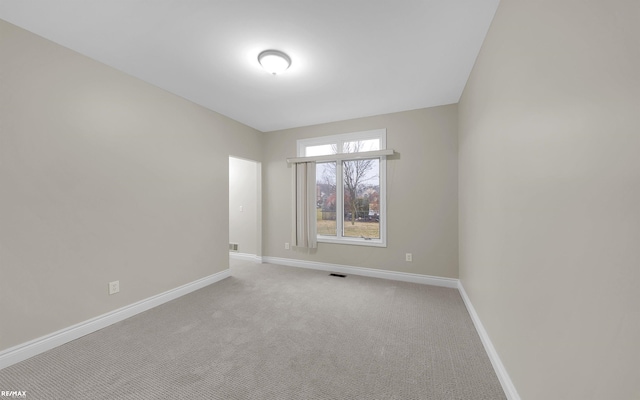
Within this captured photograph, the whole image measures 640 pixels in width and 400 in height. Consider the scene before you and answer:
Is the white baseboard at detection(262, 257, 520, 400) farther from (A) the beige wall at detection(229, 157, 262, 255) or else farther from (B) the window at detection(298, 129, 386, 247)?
(A) the beige wall at detection(229, 157, 262, 255)

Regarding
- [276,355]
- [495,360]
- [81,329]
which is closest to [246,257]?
[81,329]

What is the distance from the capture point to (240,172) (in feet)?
17.0

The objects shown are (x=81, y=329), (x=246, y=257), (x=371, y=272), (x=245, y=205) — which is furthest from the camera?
(x=245, y=205)

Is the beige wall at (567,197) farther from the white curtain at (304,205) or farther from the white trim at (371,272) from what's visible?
the white curtain at (304,205)

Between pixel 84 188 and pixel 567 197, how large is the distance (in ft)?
11.6

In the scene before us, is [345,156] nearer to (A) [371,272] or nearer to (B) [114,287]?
(A) [371,272]

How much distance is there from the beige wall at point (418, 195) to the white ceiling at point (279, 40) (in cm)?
55

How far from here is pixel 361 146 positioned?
399 centimetres

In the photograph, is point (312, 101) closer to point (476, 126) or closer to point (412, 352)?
point (476, 126)

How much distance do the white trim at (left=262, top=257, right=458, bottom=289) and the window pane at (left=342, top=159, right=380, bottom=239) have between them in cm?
57

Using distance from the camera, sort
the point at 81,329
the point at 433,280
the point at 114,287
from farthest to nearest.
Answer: the point at 433,280, the point at 114,287, the point at 81,329

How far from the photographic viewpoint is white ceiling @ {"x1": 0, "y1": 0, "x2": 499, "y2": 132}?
1.70 meters

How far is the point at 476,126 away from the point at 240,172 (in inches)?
174

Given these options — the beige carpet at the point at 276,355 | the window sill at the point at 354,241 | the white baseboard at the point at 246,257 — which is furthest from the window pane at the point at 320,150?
the beige carpet at the point at 276,355
